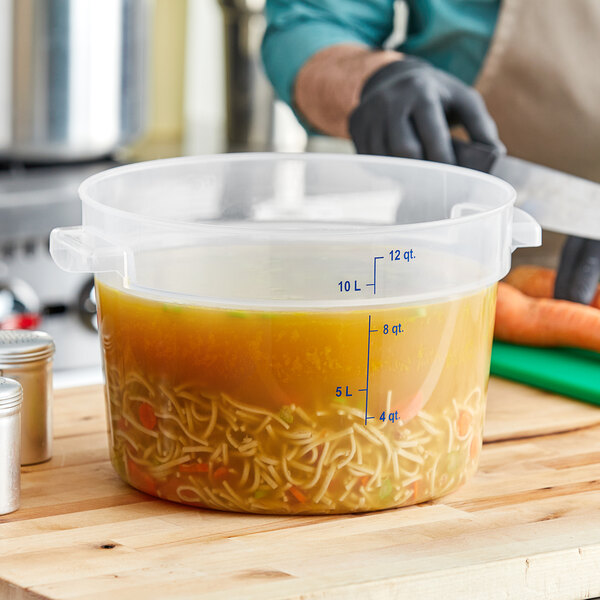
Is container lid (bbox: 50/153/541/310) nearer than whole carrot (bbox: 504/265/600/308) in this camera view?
Yes

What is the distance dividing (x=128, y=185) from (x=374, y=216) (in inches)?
10.0

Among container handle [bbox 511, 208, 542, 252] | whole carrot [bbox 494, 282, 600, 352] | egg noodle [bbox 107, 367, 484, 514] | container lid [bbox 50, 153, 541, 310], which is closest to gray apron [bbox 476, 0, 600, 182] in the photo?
whole carrot [bbox 494, 282, 600, 352]

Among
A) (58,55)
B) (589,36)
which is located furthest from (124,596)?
(58,55)

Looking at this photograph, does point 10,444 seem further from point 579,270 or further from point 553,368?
point 579,270

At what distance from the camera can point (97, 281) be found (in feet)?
2.89

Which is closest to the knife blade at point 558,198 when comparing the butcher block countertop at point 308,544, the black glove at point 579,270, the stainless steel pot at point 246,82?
the black glove at point 579,270

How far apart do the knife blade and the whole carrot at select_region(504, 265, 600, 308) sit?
0.13 meters

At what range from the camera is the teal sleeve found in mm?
1645

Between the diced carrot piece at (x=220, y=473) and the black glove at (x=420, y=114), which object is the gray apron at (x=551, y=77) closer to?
the black glove at (x=420, y=114)

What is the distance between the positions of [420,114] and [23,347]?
62cm

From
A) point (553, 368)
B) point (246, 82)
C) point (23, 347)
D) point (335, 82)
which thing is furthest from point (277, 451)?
point (246, 82)

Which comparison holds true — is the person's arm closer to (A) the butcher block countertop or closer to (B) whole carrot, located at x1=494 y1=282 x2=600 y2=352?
(B) whole carrot, located at x1=494 y1=282 x2=600 y2=352

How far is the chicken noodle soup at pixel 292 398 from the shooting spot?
804 mm

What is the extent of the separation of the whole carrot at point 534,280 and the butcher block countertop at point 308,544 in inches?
16.1
